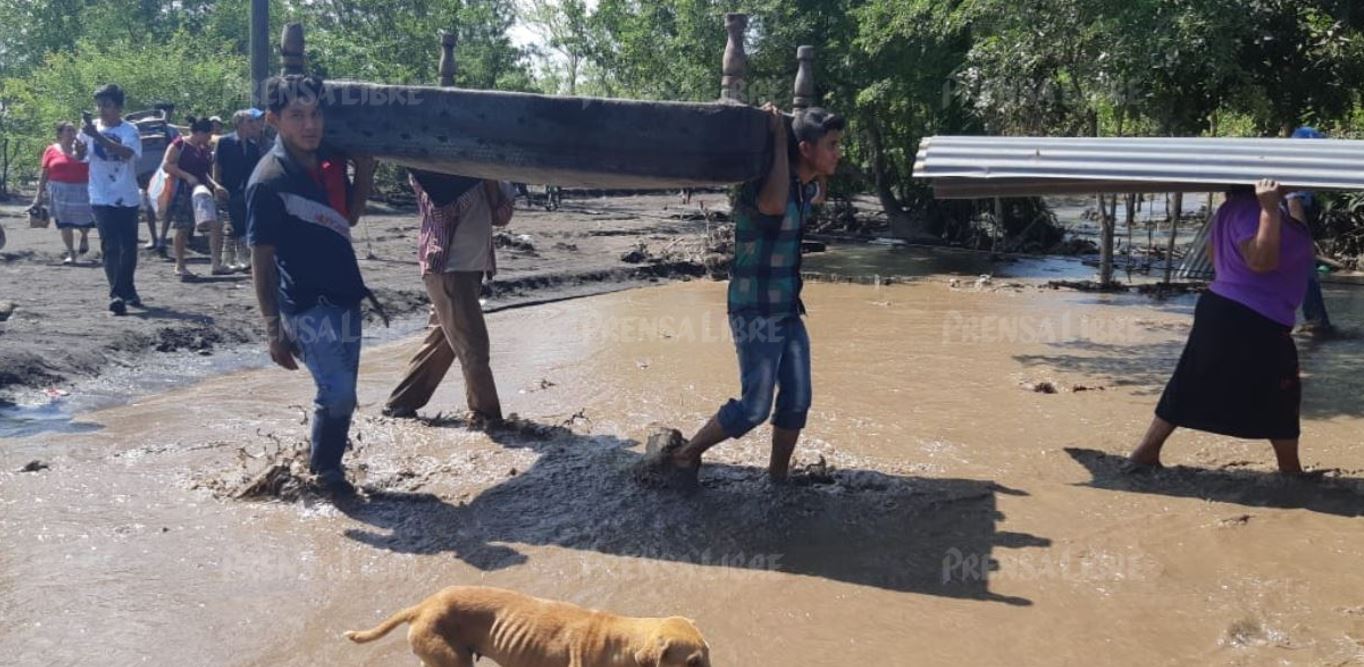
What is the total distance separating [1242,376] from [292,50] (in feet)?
15.5

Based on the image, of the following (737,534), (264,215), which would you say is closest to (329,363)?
(264,215)

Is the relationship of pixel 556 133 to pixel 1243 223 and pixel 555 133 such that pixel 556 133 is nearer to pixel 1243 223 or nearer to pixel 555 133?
pixel 555 133

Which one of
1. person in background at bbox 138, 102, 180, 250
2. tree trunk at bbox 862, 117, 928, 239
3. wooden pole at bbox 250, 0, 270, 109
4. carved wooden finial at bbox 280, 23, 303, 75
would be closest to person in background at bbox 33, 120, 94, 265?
person in background at bbox 138, 102, 180, 250

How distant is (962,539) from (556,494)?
1.88 m

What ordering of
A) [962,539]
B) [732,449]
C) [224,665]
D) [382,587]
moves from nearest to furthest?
[224,665] < [382,587] < [962,539] < [732,449]

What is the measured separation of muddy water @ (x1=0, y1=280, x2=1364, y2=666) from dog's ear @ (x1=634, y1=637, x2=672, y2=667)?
70 cm

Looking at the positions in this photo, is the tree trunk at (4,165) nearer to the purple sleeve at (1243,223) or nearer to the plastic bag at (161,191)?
the plastic bag at (161,191)

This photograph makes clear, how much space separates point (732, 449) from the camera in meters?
5.89

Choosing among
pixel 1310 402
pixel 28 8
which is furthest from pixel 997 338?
pixel 28 8

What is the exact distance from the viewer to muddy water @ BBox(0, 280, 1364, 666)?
374 centimetres

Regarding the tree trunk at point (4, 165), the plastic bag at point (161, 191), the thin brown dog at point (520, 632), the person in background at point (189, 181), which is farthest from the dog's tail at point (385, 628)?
the tree trunk at point (4, 165)

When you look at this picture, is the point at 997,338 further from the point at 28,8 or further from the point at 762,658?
the point at 28,8

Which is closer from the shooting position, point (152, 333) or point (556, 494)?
point (556, 494)
